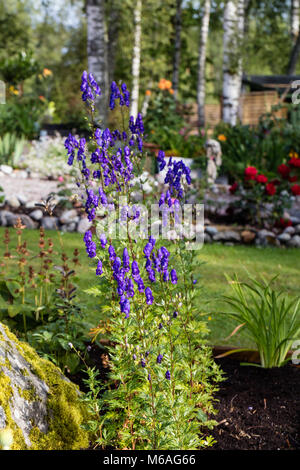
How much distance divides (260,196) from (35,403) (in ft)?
17.8

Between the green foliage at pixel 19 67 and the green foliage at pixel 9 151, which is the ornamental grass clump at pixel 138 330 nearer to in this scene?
the green foliage at pixel 9 151

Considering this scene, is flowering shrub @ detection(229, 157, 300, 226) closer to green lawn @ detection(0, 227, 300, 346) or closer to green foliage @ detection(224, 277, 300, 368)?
green lawn @ detection(0, 227, 300, 346)

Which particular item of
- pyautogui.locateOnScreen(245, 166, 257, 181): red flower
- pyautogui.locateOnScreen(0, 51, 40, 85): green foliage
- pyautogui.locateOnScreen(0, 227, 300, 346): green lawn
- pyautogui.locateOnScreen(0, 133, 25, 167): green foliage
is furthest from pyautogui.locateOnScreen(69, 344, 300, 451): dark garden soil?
pyautogui.locateOnScreen(0, 51, 40, 85): green foliage

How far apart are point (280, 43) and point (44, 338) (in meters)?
24.6

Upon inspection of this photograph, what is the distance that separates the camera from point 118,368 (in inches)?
74.8

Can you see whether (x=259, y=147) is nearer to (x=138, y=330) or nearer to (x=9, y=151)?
(x=9, y=151)

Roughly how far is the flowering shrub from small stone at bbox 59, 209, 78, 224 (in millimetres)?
2258

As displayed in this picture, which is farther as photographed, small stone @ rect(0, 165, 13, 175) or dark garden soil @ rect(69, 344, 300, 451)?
small stone @ rect(0, 165, 13, 175)

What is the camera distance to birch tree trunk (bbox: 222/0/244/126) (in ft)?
38.8
